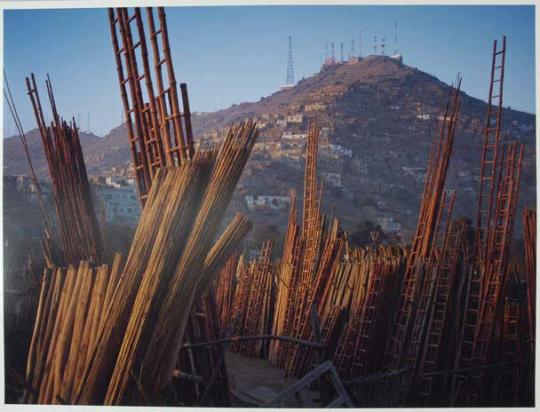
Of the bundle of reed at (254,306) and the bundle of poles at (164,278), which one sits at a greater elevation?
the bundle of poles at (164,278)

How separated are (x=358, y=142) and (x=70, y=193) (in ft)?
26.5

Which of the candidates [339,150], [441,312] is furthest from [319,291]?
[339,150]

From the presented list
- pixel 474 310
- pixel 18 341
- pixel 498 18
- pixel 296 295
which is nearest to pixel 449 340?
pixel 474 310

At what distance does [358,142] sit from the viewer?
12.5 m

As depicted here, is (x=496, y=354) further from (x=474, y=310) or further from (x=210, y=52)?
(x=210, y=52)

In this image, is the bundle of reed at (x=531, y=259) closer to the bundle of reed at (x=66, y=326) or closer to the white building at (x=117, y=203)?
the bundle of reed at (x=66, y=326)

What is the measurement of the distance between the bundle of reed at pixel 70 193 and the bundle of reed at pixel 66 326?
0.49m

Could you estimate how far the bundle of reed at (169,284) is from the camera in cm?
395

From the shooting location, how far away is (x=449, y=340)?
6.00m

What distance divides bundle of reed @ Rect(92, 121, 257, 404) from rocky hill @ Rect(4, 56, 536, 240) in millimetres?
1950

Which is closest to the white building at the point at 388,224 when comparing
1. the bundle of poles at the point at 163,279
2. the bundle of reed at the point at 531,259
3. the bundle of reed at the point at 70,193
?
the bundle of reed at the point at 531,259

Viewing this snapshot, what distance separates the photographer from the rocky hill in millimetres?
7227

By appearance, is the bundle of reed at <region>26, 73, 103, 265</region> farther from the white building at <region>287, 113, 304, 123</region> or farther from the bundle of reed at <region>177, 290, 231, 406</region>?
the white building at <region>287, 113, 304, 123</region>

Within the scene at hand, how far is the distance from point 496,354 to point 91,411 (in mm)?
3599
